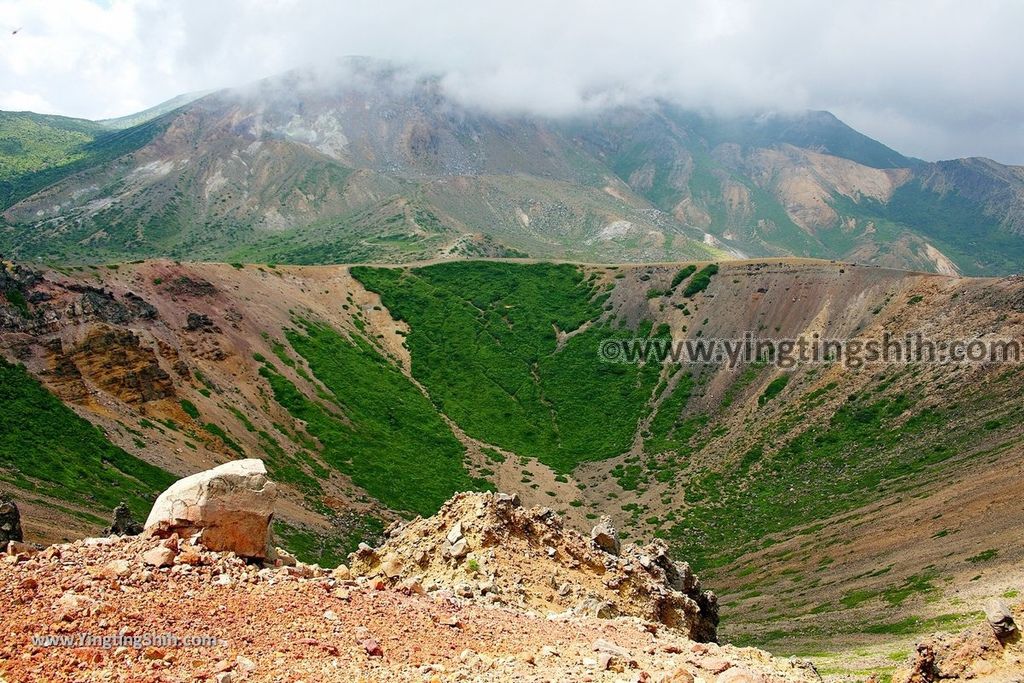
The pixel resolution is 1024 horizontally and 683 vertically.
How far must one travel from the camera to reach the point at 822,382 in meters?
79.6

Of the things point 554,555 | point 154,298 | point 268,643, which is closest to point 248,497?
point 268,643

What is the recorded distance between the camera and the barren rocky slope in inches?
1677

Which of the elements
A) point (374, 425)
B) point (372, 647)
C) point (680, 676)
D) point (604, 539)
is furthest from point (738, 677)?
point (374, 425)

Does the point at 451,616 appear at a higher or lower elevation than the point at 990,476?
lower

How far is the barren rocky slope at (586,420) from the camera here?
140 ft

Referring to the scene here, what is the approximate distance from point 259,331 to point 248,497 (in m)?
71.3

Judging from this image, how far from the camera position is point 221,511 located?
1380 centimetres

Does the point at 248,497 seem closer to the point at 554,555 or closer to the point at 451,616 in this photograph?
the point at 451,616

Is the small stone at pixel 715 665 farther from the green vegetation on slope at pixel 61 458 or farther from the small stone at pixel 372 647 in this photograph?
the green vegetation on slope at pixel 61 458
